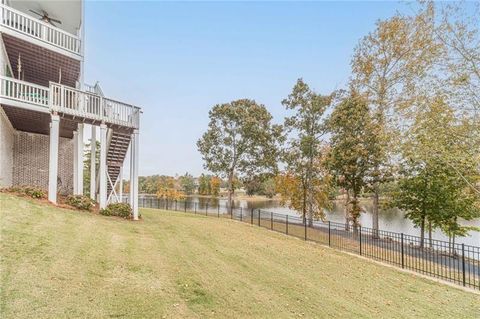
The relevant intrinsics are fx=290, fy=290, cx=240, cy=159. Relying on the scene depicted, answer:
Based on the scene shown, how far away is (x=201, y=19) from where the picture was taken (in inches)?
532

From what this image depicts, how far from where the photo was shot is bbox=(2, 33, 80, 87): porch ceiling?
11391mm

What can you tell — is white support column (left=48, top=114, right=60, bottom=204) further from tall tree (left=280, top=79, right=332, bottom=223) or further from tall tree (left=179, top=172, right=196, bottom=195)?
tall tree (left=179, top=172, right=196, bottom=195)

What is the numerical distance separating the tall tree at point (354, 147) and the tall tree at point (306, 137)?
4.53 metres

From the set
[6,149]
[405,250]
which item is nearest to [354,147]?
[405,250]

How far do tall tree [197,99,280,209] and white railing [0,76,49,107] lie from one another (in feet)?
52.2

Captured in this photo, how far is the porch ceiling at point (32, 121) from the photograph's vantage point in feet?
35.4

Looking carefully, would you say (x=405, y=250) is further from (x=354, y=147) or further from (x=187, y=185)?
(x=187, y=185)

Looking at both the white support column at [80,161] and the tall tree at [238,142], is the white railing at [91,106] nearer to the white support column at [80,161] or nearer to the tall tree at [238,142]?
the white support column at [80,161]

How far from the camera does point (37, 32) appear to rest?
11305 mm

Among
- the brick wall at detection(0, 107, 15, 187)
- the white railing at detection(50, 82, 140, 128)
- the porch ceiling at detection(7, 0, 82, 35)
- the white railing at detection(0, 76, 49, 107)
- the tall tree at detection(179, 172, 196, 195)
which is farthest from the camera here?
the tall tree at detection(179, 172, 196, 195)

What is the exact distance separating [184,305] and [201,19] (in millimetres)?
12623

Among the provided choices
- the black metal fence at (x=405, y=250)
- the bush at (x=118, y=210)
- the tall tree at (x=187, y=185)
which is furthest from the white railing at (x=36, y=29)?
the tall tree at (x=187, y=185)

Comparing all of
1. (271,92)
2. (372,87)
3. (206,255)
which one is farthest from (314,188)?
(206,255)

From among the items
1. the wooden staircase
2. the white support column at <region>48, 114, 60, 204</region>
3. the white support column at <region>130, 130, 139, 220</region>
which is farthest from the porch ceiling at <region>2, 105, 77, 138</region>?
the white support column at <region>130, 130, 139, 220</region>
